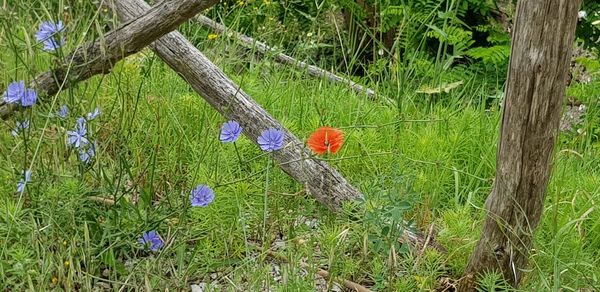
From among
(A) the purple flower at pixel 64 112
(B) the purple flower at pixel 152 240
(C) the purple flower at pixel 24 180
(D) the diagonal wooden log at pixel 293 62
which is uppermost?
(A) the purple flower at pixel 64 112

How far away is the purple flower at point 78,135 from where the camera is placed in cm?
232

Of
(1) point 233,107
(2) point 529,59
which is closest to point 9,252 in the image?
(1) point 233,107

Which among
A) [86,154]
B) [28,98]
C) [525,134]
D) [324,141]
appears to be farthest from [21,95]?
[525,134]

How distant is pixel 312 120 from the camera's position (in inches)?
131

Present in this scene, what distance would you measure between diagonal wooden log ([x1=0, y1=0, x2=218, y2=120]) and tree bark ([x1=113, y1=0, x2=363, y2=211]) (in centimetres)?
18

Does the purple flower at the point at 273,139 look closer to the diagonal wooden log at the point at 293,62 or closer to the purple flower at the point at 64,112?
the purple flower at the point at 64,112

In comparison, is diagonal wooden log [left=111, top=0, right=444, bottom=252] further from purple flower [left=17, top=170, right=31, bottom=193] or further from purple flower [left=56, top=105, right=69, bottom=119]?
purple flower [left=17, top=170, right=31, bottom=193]

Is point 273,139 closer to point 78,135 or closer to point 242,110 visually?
point 242,110

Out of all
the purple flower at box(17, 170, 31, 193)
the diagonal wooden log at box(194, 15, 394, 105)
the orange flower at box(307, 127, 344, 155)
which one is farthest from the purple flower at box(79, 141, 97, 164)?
the diagonal wooden log at box(194, 15, 394, 105)

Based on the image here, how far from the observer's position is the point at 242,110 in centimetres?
274

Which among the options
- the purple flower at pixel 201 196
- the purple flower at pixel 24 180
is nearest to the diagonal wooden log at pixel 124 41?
the purple flower at pixel 24 180

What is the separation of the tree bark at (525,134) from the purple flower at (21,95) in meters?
1.34

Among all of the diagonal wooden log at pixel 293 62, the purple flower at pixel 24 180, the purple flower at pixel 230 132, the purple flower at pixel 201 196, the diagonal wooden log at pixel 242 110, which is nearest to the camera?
the purple flower at pixel 24 180

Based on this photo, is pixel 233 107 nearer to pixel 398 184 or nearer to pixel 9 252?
pixel 398 184
